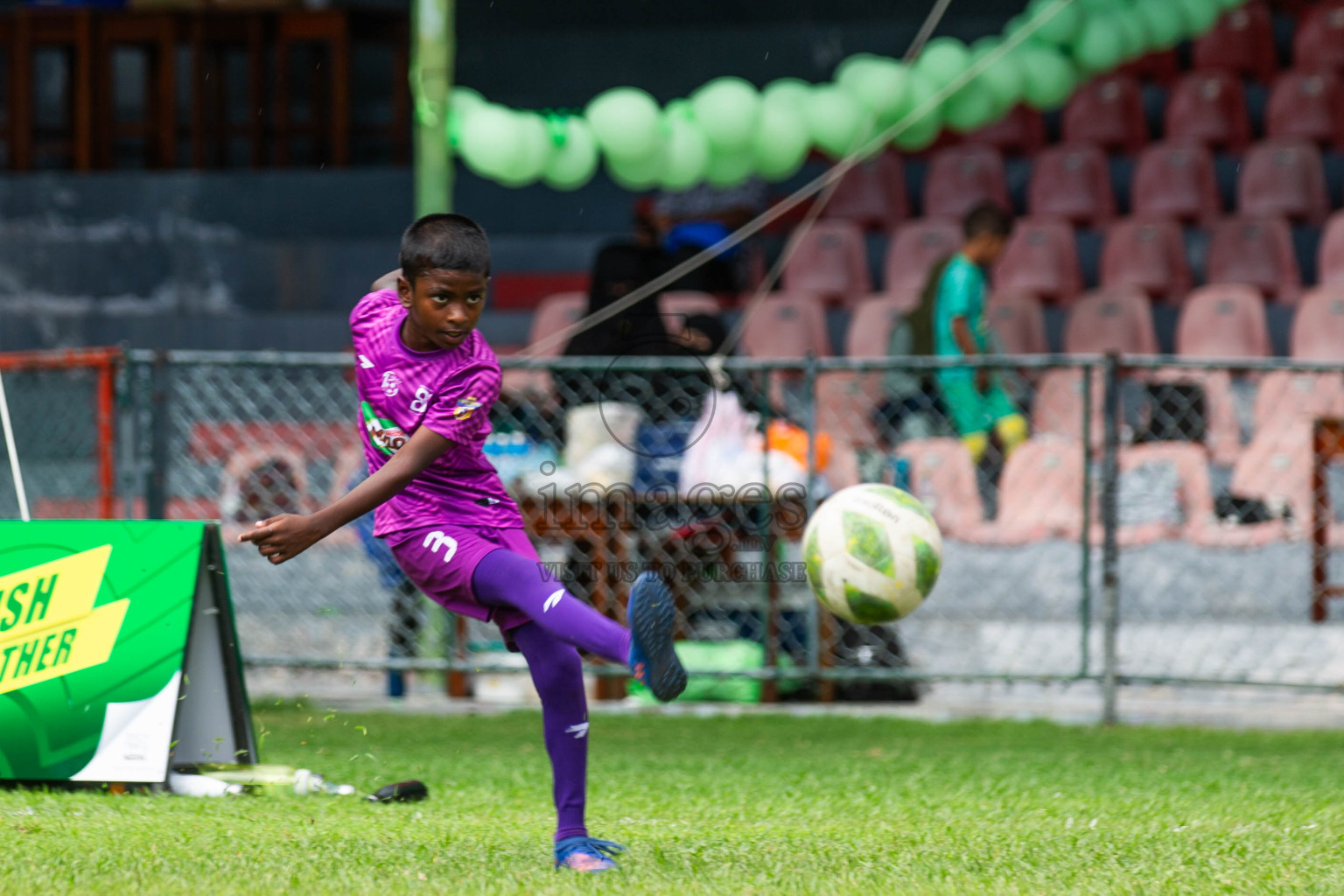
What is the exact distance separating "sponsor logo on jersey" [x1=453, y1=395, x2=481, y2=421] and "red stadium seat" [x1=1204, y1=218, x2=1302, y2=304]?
1035 centimetres

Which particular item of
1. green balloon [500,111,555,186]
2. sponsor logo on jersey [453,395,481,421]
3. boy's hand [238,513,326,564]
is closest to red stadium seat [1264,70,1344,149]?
green balloon [500,111,555,186]

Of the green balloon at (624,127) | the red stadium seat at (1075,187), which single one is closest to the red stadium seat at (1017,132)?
the red stadium seat at (1075,187)

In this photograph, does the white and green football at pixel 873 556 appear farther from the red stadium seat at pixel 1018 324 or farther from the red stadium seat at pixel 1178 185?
the red stadium seat at pixel 1178 185

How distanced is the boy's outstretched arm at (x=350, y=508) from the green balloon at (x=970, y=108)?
8.94m

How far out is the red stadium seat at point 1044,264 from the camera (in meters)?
13.3

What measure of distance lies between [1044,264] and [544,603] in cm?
1019

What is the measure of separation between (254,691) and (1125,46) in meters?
9.32

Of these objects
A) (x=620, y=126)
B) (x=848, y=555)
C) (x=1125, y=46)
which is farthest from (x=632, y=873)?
(x=1125, y=46)

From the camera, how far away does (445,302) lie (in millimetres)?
3990

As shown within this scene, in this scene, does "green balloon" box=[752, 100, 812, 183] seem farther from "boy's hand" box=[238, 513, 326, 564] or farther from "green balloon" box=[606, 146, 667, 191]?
"boy's hand" box=[238, 513, 326, 564]

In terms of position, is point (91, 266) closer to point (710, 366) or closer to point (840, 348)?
point (840, 348)

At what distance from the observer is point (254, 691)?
8305 mm

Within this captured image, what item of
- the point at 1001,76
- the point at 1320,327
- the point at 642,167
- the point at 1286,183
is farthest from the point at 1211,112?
the point at 642,167

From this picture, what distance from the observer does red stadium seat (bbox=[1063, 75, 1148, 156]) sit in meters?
14.5
